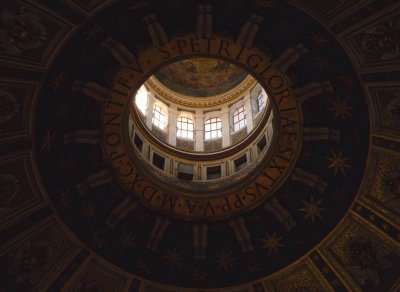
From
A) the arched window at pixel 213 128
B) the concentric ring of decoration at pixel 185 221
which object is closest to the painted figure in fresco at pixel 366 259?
the concentric ring of decoration at pixel 185 221

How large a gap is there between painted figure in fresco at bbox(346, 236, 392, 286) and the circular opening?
7.47m

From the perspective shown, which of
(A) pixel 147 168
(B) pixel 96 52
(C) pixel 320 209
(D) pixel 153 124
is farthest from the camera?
(D) pixel 153 124

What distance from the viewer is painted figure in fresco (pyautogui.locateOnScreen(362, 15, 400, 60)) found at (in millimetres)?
13992

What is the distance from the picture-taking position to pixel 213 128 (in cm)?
2580

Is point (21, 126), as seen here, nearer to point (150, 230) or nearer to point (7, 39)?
point (7, 39)

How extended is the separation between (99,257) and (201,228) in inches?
141

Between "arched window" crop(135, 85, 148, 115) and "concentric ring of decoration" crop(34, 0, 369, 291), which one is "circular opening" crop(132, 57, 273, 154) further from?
"concentric ring of decoration" crop(34, 0, 369, 291)

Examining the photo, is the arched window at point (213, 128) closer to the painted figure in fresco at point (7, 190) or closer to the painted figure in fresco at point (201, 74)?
the painted figure in fresco at point (201, 74)

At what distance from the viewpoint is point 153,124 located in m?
24.2

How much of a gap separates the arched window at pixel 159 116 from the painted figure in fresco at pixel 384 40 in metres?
12.0

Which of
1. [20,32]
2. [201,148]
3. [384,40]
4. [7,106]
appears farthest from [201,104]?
[20,32]

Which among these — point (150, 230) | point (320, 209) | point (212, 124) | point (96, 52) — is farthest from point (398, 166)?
point (212, 124)

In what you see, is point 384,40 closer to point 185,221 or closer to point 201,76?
point 185,221

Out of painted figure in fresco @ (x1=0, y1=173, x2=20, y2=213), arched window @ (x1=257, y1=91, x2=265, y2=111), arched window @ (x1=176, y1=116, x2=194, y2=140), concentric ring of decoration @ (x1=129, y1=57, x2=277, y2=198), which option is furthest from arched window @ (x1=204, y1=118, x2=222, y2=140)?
painted figure in fresco @ (x1=0, y1=173, x2=20, y2=213)
